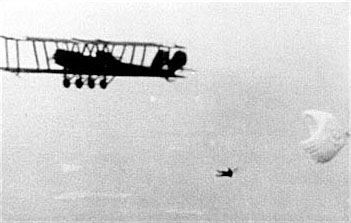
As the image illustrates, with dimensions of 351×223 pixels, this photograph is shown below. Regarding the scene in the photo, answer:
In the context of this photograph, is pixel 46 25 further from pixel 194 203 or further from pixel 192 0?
pixel 194 203

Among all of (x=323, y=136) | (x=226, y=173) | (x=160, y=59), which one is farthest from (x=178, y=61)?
(x=226, y=173)

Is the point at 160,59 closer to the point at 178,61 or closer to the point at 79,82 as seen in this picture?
the point at 178,61

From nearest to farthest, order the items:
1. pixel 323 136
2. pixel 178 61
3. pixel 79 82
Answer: pixel 79 82, pixel 178 61, pixel 323 136

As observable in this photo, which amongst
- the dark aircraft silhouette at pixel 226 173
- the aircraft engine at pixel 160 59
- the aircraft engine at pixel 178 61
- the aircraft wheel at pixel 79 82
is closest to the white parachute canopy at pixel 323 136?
the dark aircraft silhouette at pixel 226 173

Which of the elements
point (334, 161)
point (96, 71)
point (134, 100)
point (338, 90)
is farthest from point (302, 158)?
point (96, 71)

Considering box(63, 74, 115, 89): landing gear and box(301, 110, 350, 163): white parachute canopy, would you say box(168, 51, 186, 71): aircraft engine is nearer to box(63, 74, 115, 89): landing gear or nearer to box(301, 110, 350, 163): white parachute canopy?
box(63, 74, 115, 89): landing gear

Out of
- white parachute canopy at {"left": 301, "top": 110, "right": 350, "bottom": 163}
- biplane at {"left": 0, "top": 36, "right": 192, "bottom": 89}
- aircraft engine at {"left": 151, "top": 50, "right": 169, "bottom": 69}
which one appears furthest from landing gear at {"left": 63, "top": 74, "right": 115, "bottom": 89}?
white parachute canopy at {"left": 301, "top": 110, "right": 350, "bottom": 163}
